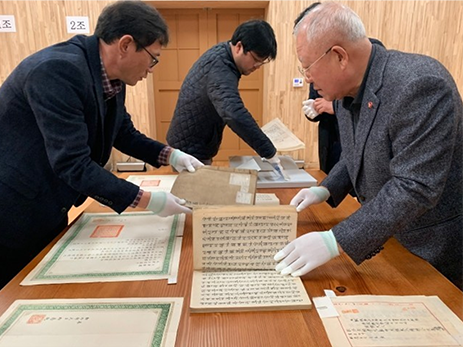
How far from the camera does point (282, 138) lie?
1.99m

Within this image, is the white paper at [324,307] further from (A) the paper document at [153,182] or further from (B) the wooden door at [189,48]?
(B) the wooden door at [189,48]

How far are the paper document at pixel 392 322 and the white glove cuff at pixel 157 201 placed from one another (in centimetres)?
57

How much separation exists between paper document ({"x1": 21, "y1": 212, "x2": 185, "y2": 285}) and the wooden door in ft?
10.4

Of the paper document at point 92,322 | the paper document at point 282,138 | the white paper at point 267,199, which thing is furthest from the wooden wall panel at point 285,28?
the paper document at point 92,322

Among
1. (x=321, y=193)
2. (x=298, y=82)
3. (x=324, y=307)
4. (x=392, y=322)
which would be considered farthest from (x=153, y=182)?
(x=298, y=82)

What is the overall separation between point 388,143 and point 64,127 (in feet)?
2.70

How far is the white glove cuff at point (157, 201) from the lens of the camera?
1.12 m

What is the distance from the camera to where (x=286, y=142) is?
193 centimetres

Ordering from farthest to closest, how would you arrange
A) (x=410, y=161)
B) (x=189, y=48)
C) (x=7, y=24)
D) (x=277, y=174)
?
(x=189, y=48) < (x=7, y=24) < (x=277, y=174) < (x=410, y=161)

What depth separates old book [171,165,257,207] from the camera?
1.15 metres

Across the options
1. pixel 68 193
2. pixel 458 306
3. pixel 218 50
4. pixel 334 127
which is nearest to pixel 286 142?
pixel 334 127

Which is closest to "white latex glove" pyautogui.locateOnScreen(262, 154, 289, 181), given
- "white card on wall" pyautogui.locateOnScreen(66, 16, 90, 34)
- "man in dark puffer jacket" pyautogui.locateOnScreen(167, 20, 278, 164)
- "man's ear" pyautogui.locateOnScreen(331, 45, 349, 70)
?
"man in dark puffer jacket" pyautogui.locateOnScreen(167, 20, 278, 164)

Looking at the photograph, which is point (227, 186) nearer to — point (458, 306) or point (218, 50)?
point (458, 306)

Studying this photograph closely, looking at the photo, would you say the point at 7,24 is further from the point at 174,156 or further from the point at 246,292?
the point at 246,292
